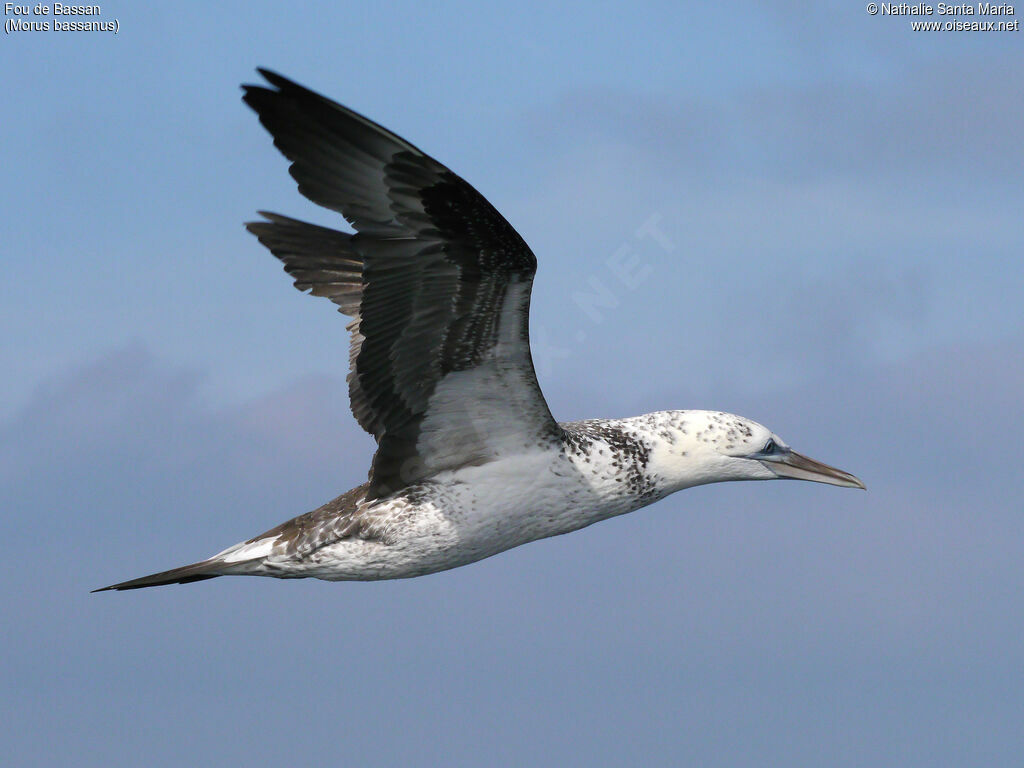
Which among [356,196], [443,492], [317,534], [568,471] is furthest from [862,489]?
[356,196]

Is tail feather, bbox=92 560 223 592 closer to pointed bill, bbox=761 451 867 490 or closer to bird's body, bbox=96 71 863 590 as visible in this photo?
bird's body, bbox=96 71 863 590

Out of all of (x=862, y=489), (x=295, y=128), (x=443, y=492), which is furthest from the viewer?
(x=862, y=489)

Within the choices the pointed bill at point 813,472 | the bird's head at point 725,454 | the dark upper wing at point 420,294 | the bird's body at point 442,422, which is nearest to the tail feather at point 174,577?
the bird's body at point 442,422

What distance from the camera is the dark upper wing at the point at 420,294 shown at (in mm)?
9633

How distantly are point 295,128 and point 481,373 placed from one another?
8.05 feet

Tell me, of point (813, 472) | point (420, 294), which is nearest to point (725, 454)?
point (813, 472)

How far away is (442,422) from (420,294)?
1342mm

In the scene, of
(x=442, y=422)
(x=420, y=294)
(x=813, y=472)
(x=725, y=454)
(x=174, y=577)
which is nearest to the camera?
(x=420, y=294)

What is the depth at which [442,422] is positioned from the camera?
36.9 feet

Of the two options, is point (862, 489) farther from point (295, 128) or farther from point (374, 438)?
point (295, 128)

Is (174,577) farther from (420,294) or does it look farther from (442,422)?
(420,294)

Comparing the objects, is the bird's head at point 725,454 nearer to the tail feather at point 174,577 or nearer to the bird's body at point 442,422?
the bird's body at point 442,422

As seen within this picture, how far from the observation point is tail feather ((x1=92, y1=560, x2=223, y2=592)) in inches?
463

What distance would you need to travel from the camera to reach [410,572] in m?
11.7
